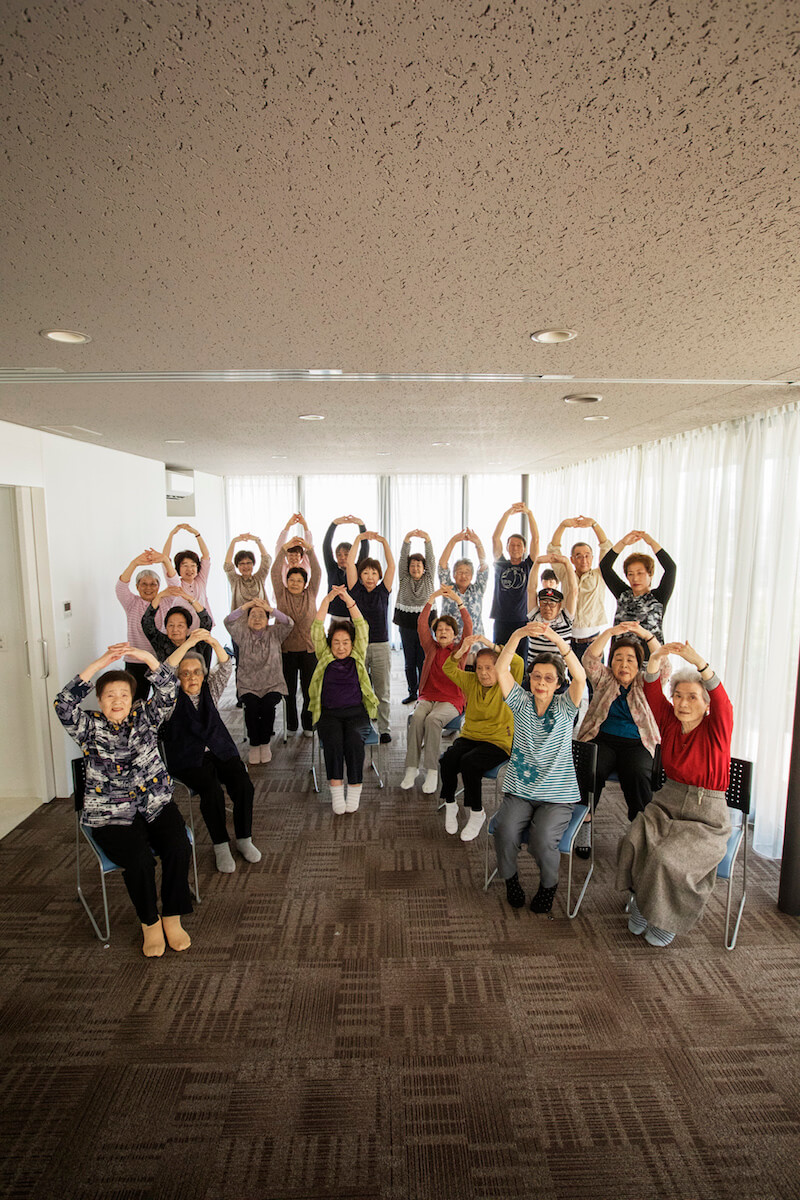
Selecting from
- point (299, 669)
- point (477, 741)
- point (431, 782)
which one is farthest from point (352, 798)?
point (299, 669)

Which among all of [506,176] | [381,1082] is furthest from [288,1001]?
[506,176]

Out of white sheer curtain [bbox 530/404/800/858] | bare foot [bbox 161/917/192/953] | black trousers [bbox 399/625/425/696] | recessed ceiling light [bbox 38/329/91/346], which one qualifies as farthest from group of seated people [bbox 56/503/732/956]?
recessed ceiling light [bbox 38/329/91/346]

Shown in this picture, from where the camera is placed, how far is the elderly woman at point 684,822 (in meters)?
3.22

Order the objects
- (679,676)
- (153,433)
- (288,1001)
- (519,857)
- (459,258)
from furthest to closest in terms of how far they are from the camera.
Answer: (153,433) → (519,857) → (679,676) → (288,1001) → (459,258)

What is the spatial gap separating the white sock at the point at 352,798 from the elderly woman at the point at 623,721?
1.58 meters

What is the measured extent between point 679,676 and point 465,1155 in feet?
7.67

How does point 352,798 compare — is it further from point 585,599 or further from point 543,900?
point 585,599

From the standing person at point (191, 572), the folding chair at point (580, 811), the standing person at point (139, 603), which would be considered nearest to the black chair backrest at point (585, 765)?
the folding chair at point (580, 811)

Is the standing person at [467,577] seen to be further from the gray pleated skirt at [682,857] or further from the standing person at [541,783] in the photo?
the gray pleated skirt at [682,857]

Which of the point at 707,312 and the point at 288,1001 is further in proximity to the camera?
the point at 288,1001

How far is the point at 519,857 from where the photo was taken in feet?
13.8

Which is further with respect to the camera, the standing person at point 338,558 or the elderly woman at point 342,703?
the standing person at point 338,558

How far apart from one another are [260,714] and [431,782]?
158 centimetres

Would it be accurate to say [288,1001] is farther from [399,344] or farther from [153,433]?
[153,433]
